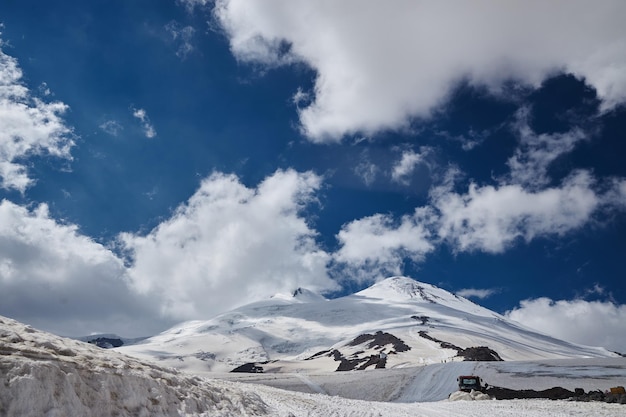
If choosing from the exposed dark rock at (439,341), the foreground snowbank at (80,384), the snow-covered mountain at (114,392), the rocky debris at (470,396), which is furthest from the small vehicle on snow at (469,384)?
the exposed dark rock at (439,341)

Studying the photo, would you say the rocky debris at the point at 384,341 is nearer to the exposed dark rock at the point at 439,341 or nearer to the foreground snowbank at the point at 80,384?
the exposed dark rock at the point at 439,341

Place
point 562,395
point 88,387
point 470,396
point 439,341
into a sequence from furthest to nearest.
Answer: point 439,341 → point 470,396 → point 562,395 → point 88,387

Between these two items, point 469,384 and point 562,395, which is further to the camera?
point 469,384

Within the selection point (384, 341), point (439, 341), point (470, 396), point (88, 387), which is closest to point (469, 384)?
point (470, 396)

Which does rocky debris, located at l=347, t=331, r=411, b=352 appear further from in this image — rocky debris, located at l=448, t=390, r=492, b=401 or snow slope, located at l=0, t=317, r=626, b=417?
snow slope, located at l=0, t=317, r=626, b=417

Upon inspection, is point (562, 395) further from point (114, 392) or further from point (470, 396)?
point (114, 392)

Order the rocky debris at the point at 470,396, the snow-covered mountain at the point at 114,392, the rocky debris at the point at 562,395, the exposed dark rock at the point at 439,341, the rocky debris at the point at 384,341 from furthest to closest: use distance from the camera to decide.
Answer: the exposed dark rock at the point at 439,341 → the rocky debris at the point at 384,341 → the rocky debris at the point at 470,396 → the rocky debris at the point at 562,395 → the snow-covered mountain at the point at 114,392

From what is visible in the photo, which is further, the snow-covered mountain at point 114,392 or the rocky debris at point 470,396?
the rocky debris at point 470,396

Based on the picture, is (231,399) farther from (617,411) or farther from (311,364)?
(311,364)

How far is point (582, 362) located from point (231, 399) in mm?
62198

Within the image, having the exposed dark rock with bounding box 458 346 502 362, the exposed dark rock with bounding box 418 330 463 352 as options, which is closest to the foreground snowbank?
the exposed dark rock with bounding box 458 346 502 362

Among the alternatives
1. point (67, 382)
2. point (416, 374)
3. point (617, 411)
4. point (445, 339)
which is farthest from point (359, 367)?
point (67, 382)

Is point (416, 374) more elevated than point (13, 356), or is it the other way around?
point (416, 374)

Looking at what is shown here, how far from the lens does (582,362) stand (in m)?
64.4
